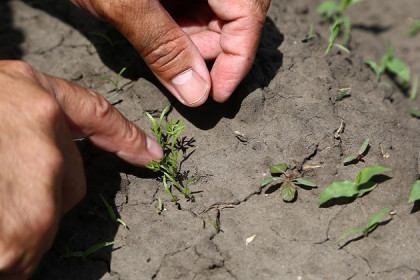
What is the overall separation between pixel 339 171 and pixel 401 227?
0.37m

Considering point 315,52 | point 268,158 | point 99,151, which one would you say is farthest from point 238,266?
point 315,52

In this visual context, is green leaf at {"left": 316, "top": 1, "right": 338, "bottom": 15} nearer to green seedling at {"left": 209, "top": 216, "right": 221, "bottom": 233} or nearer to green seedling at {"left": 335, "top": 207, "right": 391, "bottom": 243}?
green seedling at {"left": 335, "top": 207, "right": 391, "bottom": 243}

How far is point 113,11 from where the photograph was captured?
2.34 m

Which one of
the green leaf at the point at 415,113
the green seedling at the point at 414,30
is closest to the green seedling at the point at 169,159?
the green leaf at the point at 415,113

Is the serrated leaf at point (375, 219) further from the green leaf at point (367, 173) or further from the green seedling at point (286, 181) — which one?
the green seedling at point (286, 181)

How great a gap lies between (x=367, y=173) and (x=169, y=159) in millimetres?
878

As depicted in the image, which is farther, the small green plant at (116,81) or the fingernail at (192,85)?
the small green plant at (116,81)

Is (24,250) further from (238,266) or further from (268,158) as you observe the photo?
(268,158)

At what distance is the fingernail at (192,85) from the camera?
2383 millimetres

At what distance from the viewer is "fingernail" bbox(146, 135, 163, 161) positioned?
2.33 m

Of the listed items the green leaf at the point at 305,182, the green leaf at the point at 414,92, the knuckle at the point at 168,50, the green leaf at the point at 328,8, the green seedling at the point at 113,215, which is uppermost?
the knuckle at the point at 168,50

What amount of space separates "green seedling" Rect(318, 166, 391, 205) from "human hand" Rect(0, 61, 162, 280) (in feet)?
3.40

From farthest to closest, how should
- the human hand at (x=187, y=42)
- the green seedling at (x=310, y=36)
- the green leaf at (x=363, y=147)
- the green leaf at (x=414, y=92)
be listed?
the green leaf at (x=414, y=92), the green seedling at (x=310, y=36), the green leaf at (x=363, y=147), the human hand at (x=187, y=42)

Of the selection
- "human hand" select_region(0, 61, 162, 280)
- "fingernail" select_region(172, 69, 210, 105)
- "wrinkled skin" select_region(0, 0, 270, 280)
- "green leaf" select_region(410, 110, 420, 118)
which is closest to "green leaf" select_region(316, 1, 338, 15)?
"green leaf" select_region(410, 110, 420, 118)
